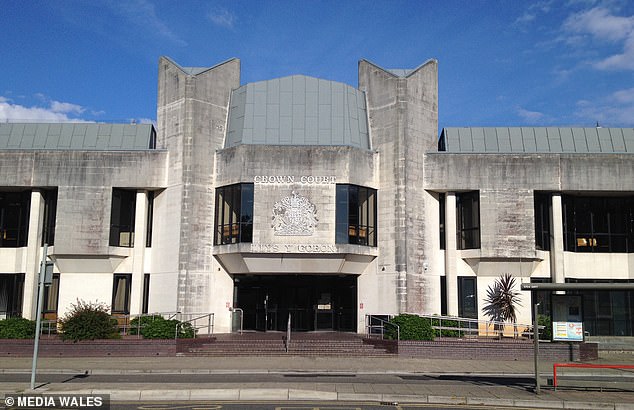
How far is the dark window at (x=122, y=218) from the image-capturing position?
3316cm

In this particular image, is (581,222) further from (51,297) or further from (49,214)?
(49,214)

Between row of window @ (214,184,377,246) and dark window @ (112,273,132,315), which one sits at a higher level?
row of window @ (214,184,377,246)

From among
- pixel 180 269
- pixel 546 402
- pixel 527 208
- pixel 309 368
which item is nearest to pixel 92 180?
pixel 180 269

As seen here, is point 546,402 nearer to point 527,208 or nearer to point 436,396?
point 436,396

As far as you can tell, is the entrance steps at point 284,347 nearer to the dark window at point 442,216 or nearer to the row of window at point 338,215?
the row of window at point 338,215

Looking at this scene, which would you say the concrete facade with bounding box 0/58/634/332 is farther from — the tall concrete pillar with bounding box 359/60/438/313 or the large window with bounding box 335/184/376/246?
the large window with bounding box 335/184/376/246

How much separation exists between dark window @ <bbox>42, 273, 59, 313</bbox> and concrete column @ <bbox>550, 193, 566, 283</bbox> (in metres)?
25.5

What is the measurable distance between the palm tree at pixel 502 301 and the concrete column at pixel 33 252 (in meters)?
23.1

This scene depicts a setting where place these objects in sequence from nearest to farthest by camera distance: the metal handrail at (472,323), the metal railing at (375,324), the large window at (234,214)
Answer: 1. the metal handrail at (472,323)
2. the metal railing at (375,324)
3. the large window at (234,214)

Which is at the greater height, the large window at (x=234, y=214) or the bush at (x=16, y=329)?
the large window at (x=234, y=214)

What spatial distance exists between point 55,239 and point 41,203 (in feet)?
9.70

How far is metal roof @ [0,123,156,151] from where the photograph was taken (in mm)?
36281

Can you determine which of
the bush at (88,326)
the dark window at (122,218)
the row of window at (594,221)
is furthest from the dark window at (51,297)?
the row of window at (594,221)

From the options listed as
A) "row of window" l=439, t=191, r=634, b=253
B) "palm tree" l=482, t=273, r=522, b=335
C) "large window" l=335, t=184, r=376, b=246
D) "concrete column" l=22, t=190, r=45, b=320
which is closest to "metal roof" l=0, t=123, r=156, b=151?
"concrete column" l=22, t=190, r=45, b=320
